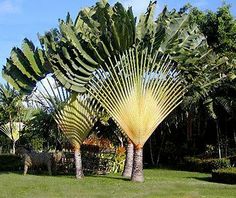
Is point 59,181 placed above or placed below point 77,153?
below

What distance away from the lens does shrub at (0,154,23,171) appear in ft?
86.1

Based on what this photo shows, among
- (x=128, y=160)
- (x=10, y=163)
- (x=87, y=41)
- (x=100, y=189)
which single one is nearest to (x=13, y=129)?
(x=10, y=163)

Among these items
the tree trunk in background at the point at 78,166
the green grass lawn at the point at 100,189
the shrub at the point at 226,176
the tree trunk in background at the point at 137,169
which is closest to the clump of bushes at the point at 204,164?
the shrub at the point at 226,176

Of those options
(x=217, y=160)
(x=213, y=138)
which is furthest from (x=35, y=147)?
(x=217, y=160)

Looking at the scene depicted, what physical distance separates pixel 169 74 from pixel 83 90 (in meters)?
3.46

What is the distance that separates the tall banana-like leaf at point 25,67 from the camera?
19.6 metres

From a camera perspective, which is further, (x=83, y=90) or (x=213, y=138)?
(x=213, y=138)

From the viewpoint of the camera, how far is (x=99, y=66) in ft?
61.0

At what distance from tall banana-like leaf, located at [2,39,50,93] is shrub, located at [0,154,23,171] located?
751 cm

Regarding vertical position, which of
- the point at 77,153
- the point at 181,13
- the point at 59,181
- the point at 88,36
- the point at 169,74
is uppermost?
the point at 181,13

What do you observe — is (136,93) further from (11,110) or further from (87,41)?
(11,110)

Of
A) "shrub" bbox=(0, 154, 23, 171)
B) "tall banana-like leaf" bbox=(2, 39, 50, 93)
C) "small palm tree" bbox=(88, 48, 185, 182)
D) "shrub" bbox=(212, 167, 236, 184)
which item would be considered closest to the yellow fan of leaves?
"small palm tree" bbox=(88, 48, 185, 182)

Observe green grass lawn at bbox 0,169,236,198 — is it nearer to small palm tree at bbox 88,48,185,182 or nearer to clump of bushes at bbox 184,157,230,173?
small palm tree at bbox 88,48,185,182

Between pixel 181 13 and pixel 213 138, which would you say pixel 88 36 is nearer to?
pixel 181 13
